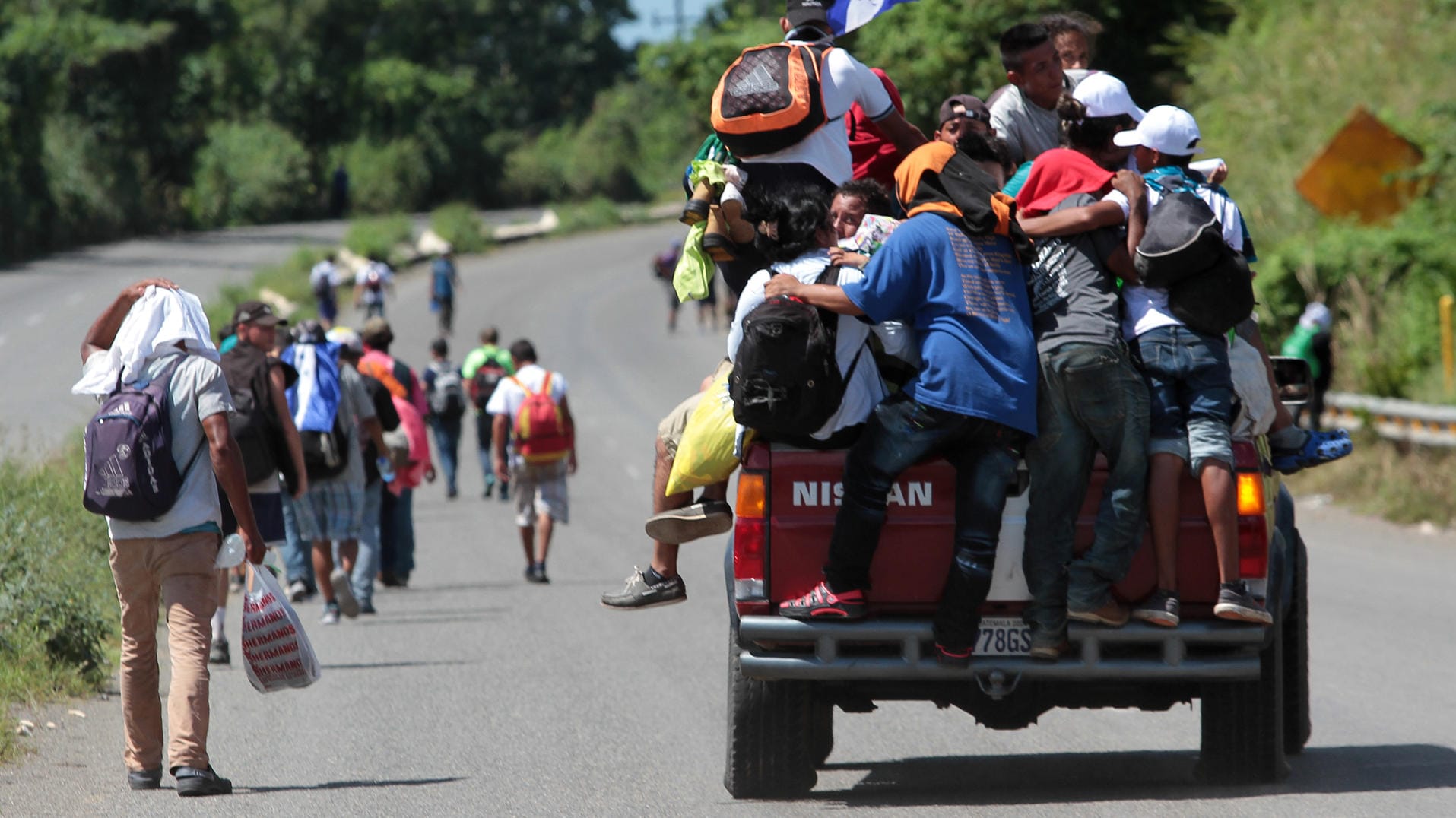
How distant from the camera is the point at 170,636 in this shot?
7.48 m

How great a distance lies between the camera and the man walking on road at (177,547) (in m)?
7.32

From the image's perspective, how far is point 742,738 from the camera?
6922 millimetres

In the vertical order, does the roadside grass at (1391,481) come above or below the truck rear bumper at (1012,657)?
below

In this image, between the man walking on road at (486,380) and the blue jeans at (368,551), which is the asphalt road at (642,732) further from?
the man walking on road at (486,380)

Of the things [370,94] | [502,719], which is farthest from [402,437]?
[370,94]

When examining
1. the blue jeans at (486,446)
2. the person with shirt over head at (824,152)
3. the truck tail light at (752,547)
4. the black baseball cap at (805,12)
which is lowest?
the blue jeans at (486,446)

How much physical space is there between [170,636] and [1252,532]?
4.16 meters

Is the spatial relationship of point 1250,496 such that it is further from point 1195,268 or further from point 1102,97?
point 1102,97

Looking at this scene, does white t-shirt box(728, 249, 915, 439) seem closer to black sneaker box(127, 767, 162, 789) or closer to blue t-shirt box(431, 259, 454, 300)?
black sneaker box(127, 767, 162, 789)

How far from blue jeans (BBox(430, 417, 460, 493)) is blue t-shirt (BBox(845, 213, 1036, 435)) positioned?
1625cm

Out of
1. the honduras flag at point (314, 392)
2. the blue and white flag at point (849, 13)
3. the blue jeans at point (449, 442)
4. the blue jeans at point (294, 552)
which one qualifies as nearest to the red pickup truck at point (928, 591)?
the blue and white flag at point (849, 13)

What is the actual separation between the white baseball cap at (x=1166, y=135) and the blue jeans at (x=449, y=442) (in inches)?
635

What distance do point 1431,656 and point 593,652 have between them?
4.78 metres

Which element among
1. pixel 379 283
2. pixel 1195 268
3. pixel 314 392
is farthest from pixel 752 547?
pixel 379 283
